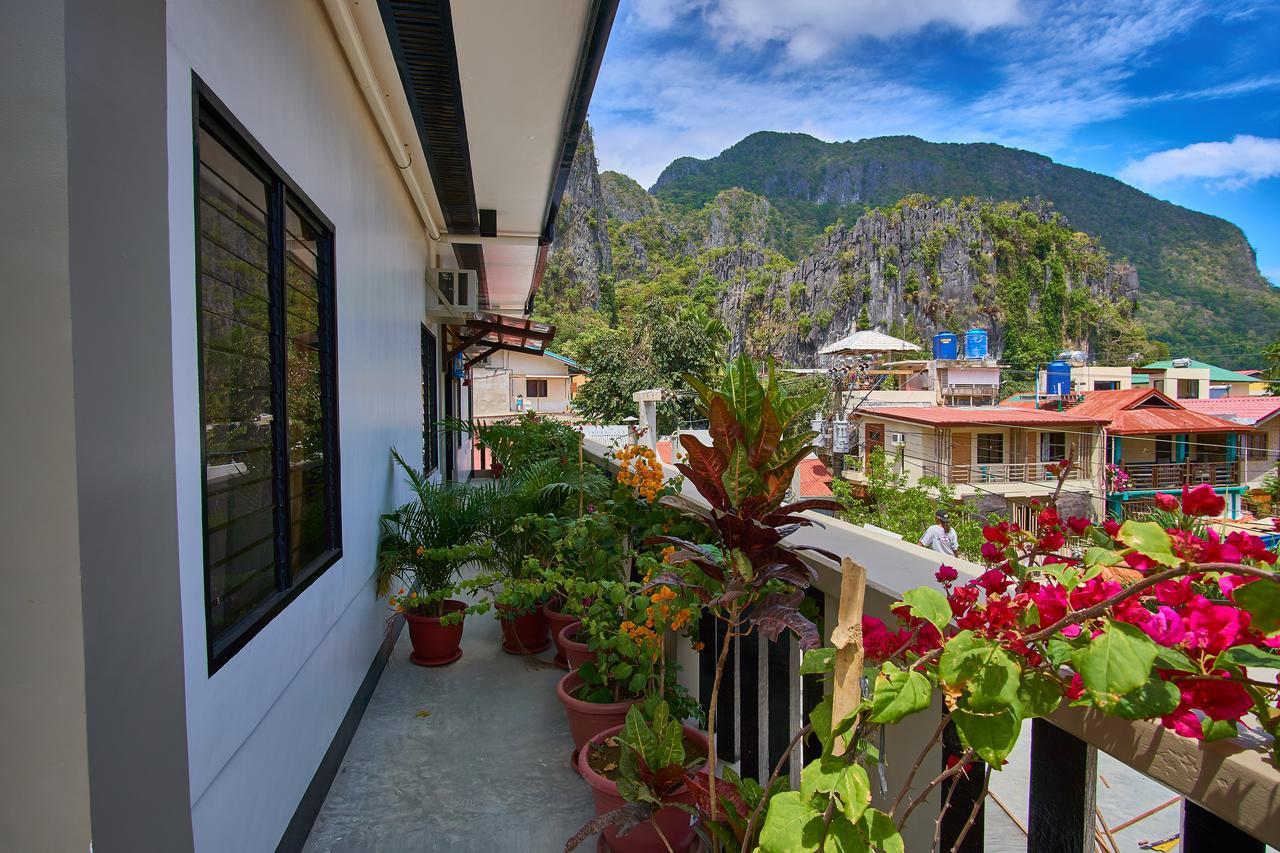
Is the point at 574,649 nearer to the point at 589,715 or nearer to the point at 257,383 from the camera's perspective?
the point at 589,715

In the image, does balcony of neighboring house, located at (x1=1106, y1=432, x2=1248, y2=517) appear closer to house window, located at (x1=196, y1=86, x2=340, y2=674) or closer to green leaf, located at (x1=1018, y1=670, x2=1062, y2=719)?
house window, located at (x1=196, y1=86, x2=340, y2=674)

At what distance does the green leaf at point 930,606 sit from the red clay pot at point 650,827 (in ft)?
3.44

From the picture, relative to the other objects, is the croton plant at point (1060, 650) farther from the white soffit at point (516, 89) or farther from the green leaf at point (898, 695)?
the white soffit at point (516, 89)

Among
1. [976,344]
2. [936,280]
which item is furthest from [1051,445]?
[936,280]

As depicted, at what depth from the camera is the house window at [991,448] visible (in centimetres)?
2261

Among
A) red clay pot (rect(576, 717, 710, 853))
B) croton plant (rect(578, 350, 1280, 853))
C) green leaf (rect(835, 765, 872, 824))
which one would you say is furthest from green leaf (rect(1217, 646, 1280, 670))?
red clay pot (rect(576, 717, 710, 853))

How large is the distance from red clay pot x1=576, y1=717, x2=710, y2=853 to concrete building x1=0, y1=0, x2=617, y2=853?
818mm

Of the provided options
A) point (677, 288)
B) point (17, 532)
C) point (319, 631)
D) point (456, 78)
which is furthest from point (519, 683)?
point (677, 288)

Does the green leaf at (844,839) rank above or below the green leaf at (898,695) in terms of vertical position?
below

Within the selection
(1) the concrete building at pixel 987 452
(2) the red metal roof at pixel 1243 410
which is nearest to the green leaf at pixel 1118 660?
(1) the concrete building at pixel 987 452

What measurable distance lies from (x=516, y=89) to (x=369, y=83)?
0.63 meters

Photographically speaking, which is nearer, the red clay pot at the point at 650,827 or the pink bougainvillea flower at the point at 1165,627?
the pink bougainvillea flower at the point at 1165,627

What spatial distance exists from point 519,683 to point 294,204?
2.18m

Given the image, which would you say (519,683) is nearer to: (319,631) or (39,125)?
(319,631)
